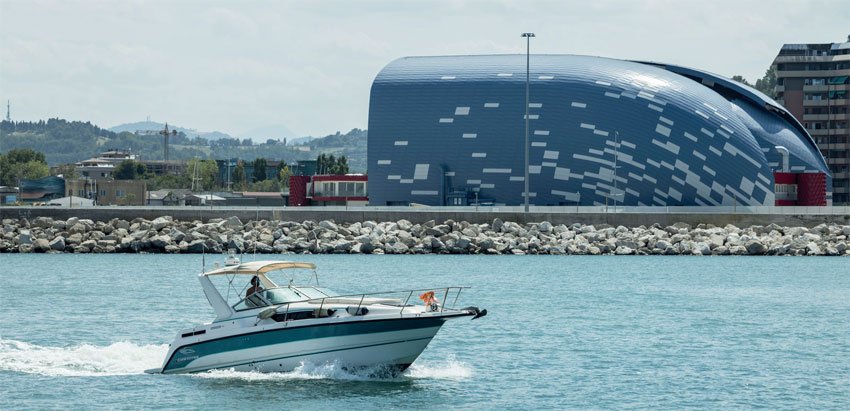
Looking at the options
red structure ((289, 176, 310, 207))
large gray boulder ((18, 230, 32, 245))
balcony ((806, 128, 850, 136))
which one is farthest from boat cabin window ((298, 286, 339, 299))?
balcony ((806, 128, 850, 136))

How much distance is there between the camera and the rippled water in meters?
22.6

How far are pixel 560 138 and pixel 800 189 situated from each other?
21.8 meters

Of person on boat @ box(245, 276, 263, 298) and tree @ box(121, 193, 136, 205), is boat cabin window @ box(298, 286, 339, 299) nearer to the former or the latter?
person on boat @ box(245, 276, 263, 298)

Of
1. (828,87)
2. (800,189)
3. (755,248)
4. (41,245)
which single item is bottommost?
(41,245)

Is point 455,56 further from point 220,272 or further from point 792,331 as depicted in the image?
point 220,272

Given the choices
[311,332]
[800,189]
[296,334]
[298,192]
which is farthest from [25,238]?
[800,189]

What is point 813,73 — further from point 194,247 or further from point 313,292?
point 313,292

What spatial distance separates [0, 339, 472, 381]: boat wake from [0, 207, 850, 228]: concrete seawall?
133ft

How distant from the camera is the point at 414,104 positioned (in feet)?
307

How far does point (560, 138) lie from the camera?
89.9 metres

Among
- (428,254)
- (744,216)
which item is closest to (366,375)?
(428,254)

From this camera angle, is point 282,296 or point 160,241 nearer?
point 282,296

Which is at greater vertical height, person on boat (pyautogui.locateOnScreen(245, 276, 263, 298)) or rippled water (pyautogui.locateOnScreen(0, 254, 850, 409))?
person on boat (pyautogui.locateOnScreen(245, 276, 263, 298))

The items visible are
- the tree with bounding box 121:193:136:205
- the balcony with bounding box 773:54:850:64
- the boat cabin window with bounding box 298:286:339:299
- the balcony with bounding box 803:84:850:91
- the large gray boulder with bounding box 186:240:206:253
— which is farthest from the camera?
the balcony with bounding box 803:84:850:91
